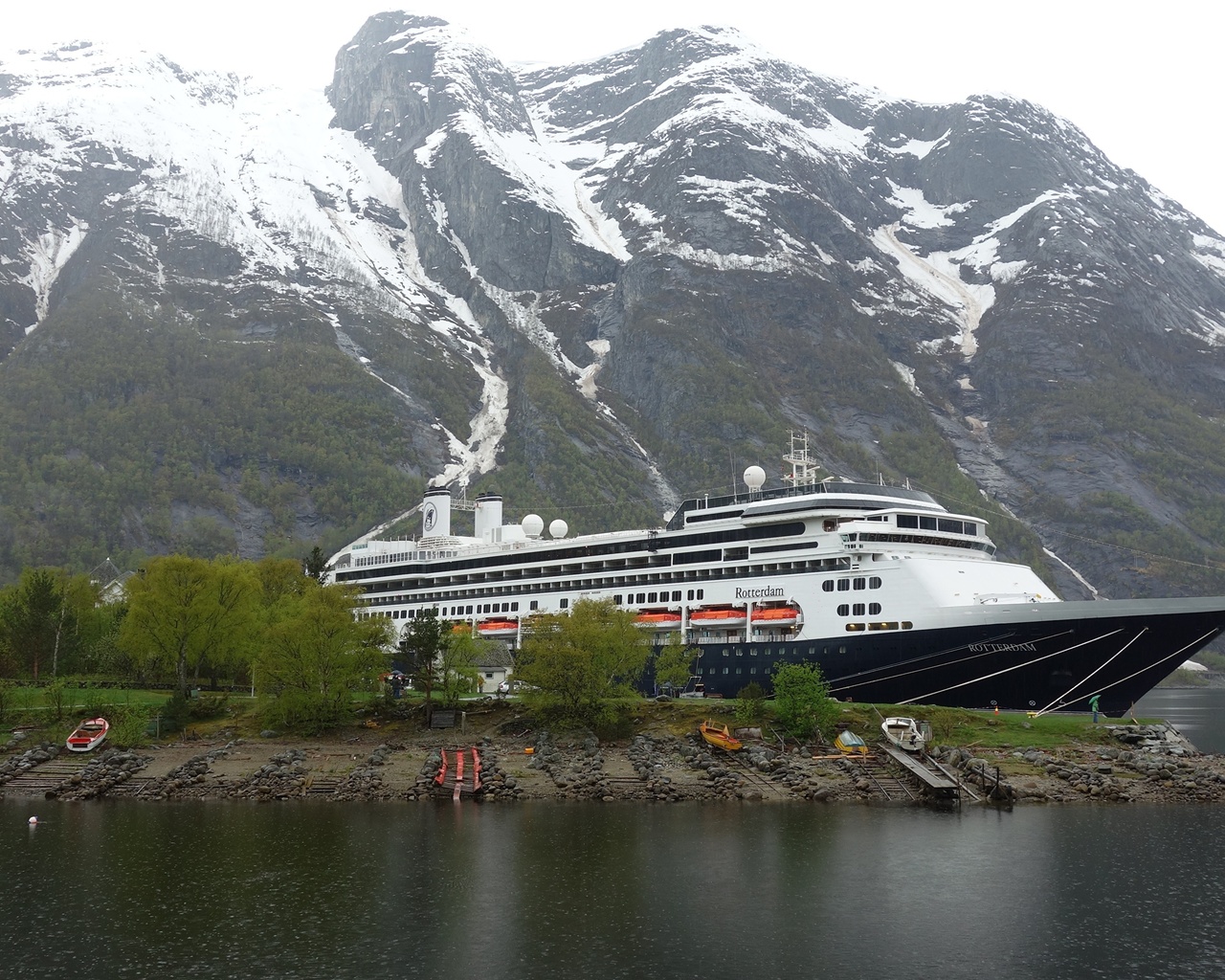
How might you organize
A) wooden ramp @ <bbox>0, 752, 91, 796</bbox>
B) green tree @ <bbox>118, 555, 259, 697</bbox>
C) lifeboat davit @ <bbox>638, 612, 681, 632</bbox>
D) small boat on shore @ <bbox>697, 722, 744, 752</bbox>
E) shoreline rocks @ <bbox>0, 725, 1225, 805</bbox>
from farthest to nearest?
lifeboat davit @ <bbox>638, 612, 681, 632</bbox>
green tree @ <bbox>118, 555, 259, 697</bbox>
small boat on shore @ <bbox>697, 722, 744, 752</bbox>
wooden ramp @ <bbox>0, 752, 91, 796</bbox>
shoreline rocks @ <bbox>0, 725, 1225, 805</bbox>

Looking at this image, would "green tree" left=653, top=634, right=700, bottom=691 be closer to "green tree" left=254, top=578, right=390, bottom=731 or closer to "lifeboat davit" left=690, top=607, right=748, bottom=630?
"lifeboat davit" left=690, top=607, right=748, bottom=630

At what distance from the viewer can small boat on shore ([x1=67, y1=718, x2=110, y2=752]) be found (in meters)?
69.8

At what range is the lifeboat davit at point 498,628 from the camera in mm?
101812

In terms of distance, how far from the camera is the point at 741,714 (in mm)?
72312

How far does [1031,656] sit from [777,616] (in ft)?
55.3

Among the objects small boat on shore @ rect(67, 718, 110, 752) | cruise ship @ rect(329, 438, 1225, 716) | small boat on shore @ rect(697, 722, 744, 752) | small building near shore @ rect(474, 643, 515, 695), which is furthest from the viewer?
small building near shore @ rect(474, 643, 515, 695)

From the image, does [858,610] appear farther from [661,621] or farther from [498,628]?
[498,628]

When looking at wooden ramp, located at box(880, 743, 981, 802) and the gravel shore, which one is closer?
wooden ramp, located at box(880, 743, 981, 802)

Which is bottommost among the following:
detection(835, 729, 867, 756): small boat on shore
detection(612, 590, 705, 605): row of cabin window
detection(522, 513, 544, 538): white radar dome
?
detection(835, 729, 867, 756): small boat on shore

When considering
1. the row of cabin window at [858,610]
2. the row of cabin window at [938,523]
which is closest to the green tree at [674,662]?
the row of cabin window at [858,610]

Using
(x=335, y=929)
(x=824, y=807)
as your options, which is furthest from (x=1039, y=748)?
(x=335, y=929)

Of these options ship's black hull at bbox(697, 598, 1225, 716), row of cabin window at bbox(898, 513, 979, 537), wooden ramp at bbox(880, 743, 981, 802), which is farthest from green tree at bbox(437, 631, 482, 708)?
row of cabin window at bbox(898, 513, 979, 537)

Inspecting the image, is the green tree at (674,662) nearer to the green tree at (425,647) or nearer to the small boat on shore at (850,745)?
the small boat on shore at (850,745)

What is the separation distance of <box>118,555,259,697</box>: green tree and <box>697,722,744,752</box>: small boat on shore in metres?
33.3
